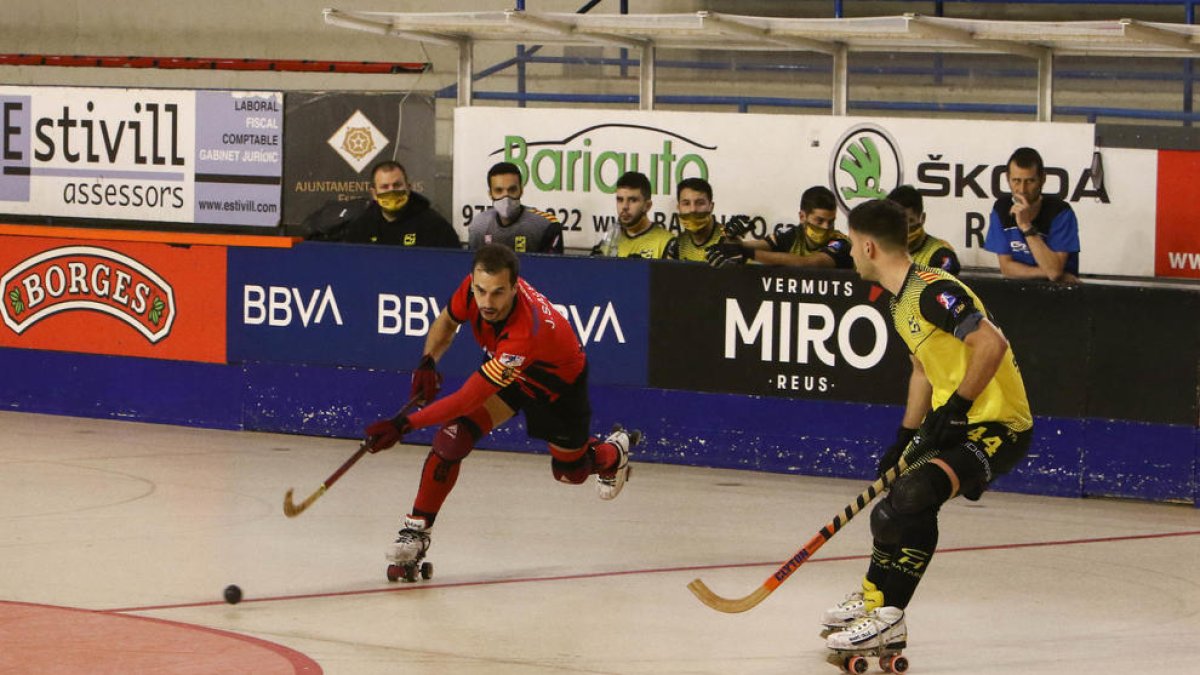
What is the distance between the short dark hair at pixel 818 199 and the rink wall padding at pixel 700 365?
44cm

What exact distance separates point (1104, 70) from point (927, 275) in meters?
10.5

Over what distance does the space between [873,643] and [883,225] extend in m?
1.63

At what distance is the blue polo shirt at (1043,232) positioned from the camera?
39.2 ft

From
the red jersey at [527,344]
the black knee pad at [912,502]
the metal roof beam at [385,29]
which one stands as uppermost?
the metal roof beam at [385,29]

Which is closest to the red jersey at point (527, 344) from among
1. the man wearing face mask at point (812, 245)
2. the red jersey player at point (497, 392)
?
the red jersey player at point (497, 392)

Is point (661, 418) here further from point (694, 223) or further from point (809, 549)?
point (809, 549)

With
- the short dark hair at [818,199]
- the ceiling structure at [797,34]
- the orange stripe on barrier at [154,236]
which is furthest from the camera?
the orange stripe on barrier at [154,236]

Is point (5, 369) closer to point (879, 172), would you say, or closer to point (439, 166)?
point (439, 166)

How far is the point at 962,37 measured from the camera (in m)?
12.5

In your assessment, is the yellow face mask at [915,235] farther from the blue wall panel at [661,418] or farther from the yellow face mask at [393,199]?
the yellow face mask at [393,199]

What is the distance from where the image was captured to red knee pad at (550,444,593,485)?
33.6 ft

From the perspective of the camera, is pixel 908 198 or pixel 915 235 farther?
pixel 915 235

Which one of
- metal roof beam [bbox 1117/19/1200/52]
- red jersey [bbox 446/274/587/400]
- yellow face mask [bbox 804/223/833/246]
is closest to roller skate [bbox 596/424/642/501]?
red jersey [bbox 446/274/587/400]

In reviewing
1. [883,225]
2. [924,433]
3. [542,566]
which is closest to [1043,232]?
[542,566]
